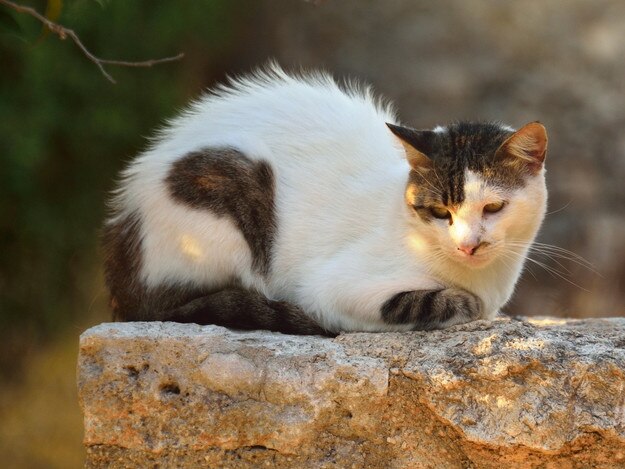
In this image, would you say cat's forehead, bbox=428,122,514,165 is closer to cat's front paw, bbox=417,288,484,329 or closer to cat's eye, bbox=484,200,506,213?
cat's eye, bbox=484,200,506,213

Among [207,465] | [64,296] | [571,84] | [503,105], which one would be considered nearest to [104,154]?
[64,296]

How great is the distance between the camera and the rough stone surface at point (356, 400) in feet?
8.71

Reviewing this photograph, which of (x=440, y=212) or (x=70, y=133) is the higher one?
(x=440, y=212)

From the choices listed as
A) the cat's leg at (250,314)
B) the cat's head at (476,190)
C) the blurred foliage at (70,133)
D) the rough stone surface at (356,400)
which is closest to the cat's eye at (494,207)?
the cat's head at (476,190)

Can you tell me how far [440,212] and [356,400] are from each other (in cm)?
78

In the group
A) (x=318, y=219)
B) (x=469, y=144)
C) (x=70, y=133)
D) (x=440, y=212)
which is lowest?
(x=70, y=133)

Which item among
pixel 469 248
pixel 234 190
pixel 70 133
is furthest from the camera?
pixel 70 133

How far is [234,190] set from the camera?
3.47 m

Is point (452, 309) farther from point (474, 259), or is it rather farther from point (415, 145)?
point (415, 145)

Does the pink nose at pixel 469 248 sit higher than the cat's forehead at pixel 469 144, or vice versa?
the cat's forehead at pixel 469 144

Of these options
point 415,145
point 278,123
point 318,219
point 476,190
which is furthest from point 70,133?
point 476,190

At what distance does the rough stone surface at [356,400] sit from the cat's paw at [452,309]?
0.60ft

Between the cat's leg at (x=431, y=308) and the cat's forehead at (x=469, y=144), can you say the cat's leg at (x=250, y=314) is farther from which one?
the cat's forehead at (x=469, y=144)

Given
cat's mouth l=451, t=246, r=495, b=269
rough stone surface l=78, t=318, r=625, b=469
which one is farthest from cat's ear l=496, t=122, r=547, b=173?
rough stone surface l=78, t=318, r=625, b=469
